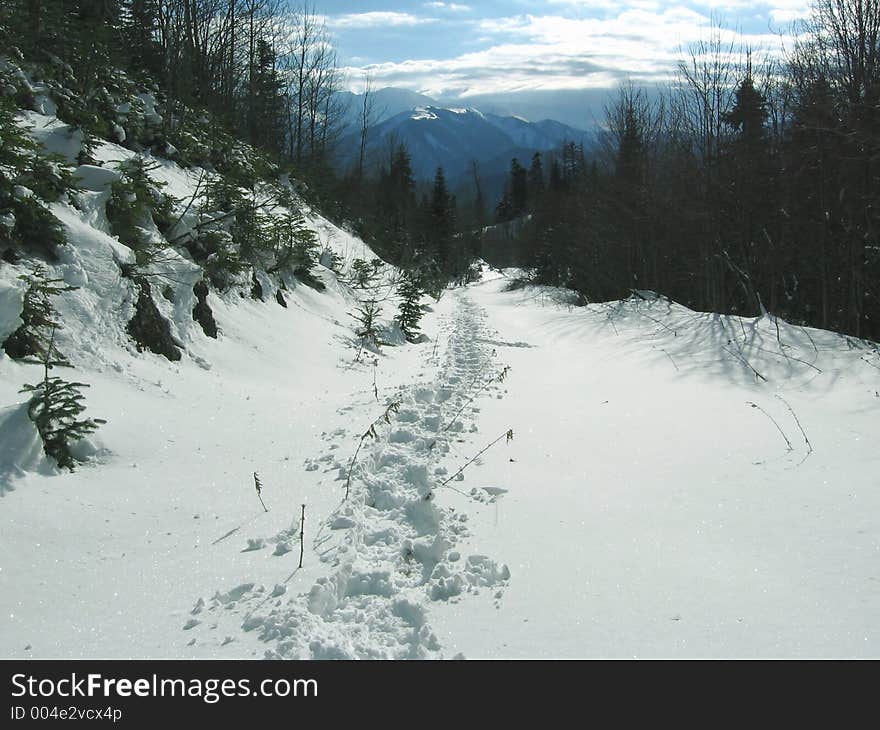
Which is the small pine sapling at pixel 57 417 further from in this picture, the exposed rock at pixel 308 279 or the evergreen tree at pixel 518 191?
the evergreen tree at pixel 518 191

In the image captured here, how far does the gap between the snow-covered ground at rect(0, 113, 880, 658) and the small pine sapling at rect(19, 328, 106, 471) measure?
13 centimetres

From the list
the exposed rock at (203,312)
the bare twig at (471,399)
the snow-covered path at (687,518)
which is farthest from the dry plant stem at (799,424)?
the exposed rock at (203,312)

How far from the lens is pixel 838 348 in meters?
8.45

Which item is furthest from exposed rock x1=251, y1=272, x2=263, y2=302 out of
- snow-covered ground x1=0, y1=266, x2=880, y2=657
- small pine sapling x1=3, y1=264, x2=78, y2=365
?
small pine sapling x1=3, y1=264, x2=78, y2=365

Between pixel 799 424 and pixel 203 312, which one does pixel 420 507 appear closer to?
pixel 799 424

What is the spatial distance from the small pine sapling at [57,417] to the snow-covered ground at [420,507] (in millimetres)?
134

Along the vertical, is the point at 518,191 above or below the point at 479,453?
above

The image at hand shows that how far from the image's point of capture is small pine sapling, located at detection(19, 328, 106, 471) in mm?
3939

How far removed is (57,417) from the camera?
158 inches

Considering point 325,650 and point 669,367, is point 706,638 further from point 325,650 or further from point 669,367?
point 669,367

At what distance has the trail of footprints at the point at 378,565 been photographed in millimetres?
2623

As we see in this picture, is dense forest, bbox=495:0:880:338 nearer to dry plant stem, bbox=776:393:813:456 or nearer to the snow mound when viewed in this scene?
dry plant stem, bbox=776:393:813:456

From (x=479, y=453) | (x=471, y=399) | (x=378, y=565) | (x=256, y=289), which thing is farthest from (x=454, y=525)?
(x=256, y=289)

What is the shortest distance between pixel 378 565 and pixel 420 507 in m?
0.79
